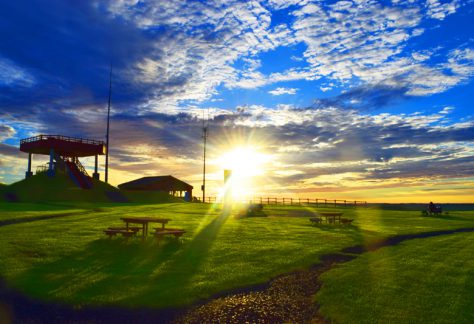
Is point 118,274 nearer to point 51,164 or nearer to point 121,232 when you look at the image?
point 121,232

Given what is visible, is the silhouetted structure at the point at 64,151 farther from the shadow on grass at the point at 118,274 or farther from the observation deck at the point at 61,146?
the shadow on grass at the point at 118,274

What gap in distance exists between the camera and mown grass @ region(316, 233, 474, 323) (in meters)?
9.40

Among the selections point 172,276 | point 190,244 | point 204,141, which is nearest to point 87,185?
point 204,141

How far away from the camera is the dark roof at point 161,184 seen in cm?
8300

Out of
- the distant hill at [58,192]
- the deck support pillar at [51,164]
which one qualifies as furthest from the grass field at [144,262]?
the deck support pillar at [51,164]

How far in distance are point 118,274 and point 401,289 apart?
887cm

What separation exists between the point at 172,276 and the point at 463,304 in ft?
27.6

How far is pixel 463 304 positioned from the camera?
10.1 metres

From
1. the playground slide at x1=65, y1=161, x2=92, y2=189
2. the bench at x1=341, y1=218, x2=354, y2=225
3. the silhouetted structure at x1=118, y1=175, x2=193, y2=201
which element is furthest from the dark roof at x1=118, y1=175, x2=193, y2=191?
the bench at x1=341, y1=218, x2=354, y2=225

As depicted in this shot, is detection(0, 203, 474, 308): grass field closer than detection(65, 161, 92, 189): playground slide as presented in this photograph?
Yes

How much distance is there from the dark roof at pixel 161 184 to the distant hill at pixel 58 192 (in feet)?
31.7

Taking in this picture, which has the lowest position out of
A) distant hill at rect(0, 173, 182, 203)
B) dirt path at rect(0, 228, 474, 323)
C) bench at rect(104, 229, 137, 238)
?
dirt path at rect(0, 228, 474, 323)

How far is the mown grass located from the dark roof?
69.2 m

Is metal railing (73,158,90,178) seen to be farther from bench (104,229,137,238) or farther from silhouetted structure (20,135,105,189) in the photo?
bench (104,229,137,238)
